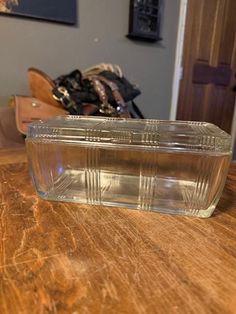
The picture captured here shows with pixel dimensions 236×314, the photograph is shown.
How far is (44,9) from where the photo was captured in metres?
1.37

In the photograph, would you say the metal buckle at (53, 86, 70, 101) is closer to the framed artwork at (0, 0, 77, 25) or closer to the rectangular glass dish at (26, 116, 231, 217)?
the framed artwork at (0, 0, 77, 25)

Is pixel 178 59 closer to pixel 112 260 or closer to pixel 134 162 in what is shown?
pixel 134 162

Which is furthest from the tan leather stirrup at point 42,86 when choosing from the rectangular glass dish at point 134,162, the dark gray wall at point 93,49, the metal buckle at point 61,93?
the rectangular glass dish at point 134,162

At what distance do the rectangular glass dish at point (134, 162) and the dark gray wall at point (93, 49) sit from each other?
3.59ft

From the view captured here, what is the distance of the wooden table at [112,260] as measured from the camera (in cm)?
24

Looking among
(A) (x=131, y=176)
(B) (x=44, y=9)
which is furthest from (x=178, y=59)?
(A) (x=131, y=176)

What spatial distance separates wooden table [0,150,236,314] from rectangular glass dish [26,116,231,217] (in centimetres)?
3

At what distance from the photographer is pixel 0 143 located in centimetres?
107

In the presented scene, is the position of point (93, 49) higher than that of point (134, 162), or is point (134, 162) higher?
point (93, 49)

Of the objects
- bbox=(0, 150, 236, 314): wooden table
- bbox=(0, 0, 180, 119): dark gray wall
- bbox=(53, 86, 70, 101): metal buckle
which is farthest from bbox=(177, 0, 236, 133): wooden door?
bbox=(0, 150, 236, 314): wooden table

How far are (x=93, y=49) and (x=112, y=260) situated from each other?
1.54 meters

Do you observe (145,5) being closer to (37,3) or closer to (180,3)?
(180,3)

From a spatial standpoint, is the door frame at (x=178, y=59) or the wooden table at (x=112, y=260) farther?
the door frame at (x=178, y=59)

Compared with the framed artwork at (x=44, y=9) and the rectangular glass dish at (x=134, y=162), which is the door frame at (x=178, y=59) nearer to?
the framed artwork at (x=44, y=9)
